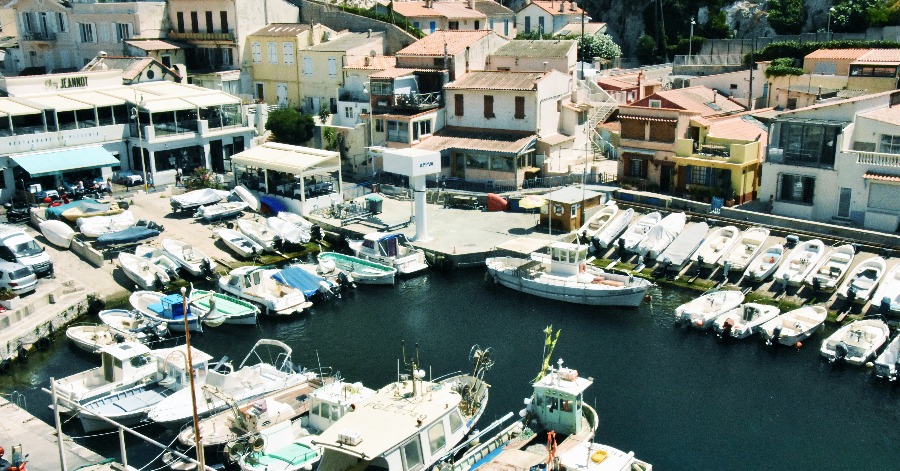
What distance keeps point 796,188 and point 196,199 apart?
34.3 meters

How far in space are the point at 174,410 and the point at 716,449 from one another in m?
18.2

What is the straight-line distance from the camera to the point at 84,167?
53156mm

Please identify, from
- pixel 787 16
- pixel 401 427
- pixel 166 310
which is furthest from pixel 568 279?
pixel 787 16

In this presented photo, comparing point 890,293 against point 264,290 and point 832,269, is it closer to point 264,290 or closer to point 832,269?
point 832,269

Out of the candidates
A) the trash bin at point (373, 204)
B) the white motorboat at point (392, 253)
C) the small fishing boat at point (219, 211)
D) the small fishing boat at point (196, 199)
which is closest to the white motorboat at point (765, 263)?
the white motorboat at point (392, 253)

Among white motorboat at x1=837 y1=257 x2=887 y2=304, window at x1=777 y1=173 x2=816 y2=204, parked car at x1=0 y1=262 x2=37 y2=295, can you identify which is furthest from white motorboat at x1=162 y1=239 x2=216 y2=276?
window at x1=777 y1=173 x2=816 y2=204

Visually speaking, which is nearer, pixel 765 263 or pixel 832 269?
pixel 832 269

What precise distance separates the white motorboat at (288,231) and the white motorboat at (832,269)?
2632 centimetres

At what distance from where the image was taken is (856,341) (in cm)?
3444

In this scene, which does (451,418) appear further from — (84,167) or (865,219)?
(84,167)

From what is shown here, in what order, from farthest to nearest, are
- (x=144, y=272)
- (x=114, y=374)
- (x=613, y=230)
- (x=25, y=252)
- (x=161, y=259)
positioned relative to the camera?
1. (x=613, y=230)
2. (x=161, y=259)
3. (x=144, y=272)
4. (x=25, y=252)
5. (x=114, y=374)

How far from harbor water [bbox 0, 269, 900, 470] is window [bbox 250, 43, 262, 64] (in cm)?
3327

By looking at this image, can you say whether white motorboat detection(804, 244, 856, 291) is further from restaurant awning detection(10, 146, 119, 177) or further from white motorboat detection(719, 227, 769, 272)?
restaurant awning detection(10, 146, 119, 177)

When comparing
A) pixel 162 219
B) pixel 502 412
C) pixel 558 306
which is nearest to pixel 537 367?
pixel 502 412
